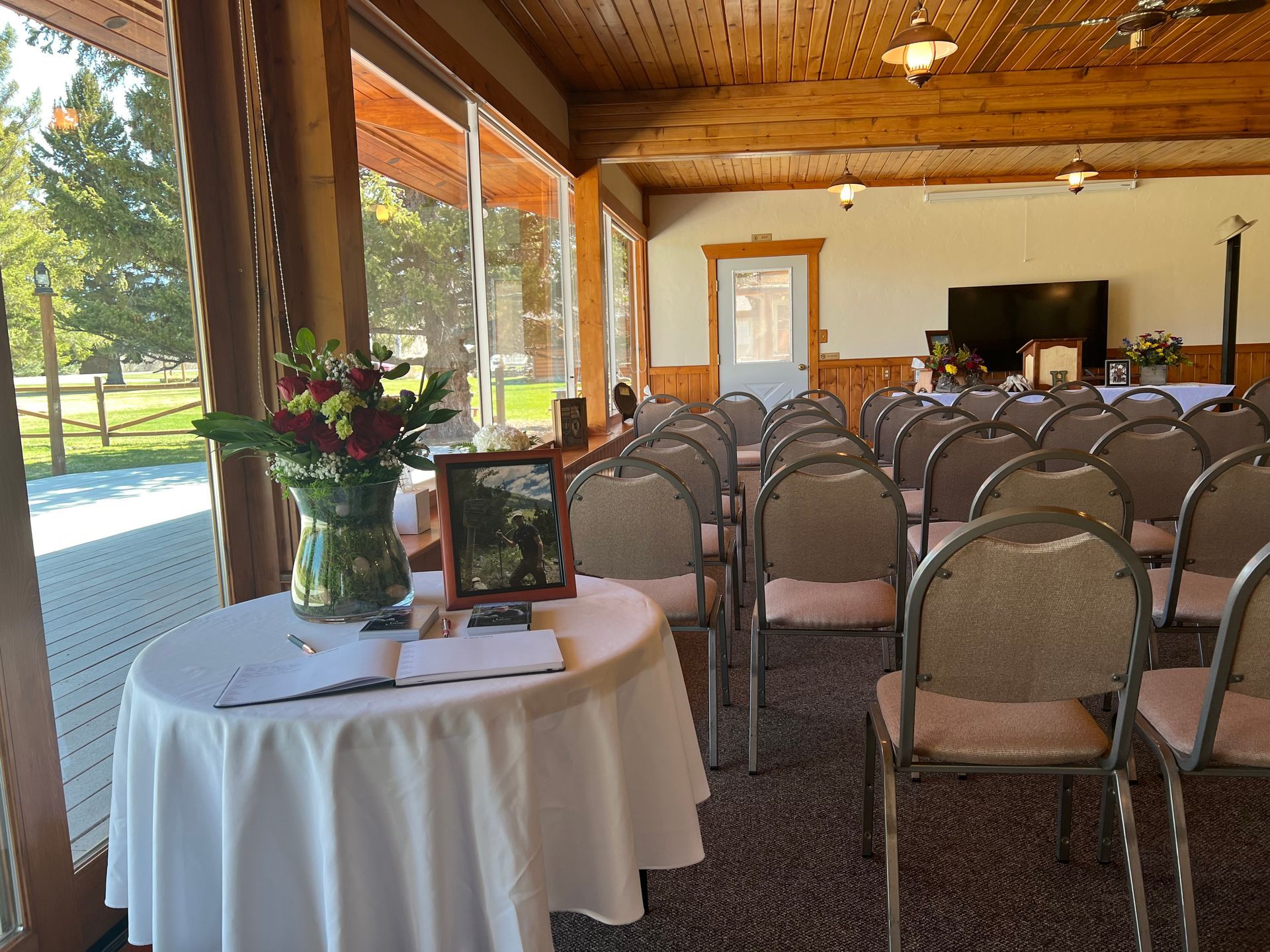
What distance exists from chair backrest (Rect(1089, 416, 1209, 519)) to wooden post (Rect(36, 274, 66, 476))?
3.20m

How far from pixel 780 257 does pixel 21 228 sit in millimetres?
9345

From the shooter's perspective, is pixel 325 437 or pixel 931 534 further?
pixel 931 534

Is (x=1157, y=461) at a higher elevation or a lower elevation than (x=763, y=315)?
lower

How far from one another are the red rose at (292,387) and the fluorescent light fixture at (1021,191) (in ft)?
32.6

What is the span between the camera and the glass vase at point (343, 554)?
1512 millimetres

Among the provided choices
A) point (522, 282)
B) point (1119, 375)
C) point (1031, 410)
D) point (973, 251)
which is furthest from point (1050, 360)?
point (522, 282)

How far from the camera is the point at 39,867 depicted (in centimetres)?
154

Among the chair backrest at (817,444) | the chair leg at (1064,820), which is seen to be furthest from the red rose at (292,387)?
the chair backrest at (817,444)

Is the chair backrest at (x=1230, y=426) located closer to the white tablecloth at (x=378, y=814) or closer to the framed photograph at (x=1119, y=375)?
the framed photograph at (x=1119, y=375)

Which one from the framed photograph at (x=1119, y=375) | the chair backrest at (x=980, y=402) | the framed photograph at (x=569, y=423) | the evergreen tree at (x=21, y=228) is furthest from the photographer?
the framed photograph at (x=1119, y=375)

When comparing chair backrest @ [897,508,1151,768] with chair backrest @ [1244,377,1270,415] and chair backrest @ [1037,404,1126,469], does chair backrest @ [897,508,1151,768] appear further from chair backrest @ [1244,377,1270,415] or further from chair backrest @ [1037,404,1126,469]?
chair backrest @ [1244,377,1270,415]

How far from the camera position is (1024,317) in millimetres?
10086

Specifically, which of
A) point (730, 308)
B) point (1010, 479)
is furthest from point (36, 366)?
point (730, 308)

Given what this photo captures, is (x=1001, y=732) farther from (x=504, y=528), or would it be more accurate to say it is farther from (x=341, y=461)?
(x=341, y=461)
